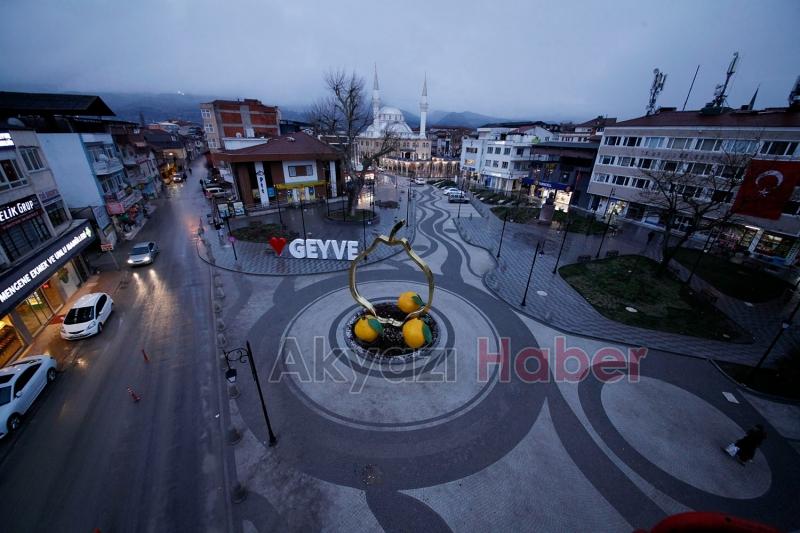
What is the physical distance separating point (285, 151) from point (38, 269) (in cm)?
3004

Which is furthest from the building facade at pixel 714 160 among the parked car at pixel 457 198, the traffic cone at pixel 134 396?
the traffic cone at pixel 134 396

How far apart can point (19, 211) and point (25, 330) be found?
6.74m

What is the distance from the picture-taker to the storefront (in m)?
14.6

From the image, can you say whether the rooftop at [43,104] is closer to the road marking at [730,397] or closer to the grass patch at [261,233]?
the grass patch at [261,233]

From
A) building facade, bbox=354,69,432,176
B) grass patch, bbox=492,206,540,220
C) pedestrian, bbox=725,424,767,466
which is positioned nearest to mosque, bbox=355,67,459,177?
building facade, bbox=354,69,432,176

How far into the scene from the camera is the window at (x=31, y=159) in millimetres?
18531

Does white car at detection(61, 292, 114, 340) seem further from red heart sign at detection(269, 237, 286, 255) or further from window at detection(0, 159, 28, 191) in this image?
red heart sign at detection(269, 237, 286, 255)

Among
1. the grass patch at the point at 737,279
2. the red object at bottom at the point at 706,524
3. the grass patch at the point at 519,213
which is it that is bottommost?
the grass patch at the point at 737,279

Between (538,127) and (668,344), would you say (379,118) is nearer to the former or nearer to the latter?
(538,127)

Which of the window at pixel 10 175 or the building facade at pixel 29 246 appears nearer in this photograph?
the building facade at pixel 29 246

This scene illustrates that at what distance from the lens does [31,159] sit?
1900 cm

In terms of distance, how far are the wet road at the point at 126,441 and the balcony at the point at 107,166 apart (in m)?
18.4

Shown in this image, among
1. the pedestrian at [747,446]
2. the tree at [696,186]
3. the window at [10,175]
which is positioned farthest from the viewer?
the tree at [696,186]

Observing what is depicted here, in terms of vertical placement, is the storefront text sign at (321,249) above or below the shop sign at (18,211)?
below
